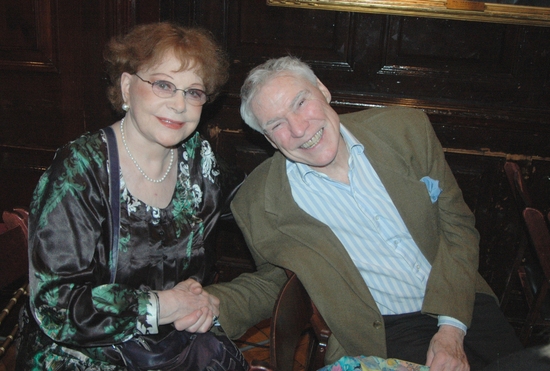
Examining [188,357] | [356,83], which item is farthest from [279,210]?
[356,83]

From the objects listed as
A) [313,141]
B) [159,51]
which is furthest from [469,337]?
[159,51]

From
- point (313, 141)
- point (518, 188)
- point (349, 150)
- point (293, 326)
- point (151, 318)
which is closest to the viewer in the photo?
point (293, 326)

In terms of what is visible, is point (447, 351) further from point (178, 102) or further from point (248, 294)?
point (178, 102)

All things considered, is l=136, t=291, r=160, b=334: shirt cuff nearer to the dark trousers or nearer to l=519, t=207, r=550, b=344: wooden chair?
the dark trousers

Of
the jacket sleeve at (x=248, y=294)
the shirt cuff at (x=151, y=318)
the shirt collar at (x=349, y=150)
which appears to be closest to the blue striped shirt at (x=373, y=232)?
the shirt collar at (x=349, y=150)

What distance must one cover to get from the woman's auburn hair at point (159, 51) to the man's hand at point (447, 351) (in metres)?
1.21

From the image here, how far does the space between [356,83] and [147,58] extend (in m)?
1.39

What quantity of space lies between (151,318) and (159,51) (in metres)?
0.89

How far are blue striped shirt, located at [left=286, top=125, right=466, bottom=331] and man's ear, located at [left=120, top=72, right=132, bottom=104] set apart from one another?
71 cm

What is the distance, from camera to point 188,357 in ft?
5.65

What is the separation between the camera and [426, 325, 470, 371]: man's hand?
166 cm

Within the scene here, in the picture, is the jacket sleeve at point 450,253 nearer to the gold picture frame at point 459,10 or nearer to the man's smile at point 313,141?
the man's smile at point 313,141

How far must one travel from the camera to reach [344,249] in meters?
1.80

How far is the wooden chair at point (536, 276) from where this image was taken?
6.88 feet
